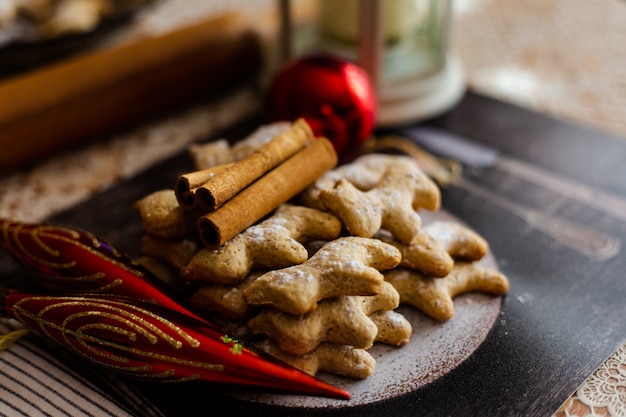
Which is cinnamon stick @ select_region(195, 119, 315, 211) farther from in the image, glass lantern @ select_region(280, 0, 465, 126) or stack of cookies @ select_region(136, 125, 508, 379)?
glass lantern @ select_region(280, 0, 465, 126)

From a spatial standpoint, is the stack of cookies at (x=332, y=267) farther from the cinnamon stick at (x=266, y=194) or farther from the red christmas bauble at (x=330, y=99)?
the red christmas bauble at (x=330, y=99)

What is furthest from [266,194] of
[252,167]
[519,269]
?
[519,269]

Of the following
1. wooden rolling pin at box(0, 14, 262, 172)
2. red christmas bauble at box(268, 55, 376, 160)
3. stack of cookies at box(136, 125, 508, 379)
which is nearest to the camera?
stack of cookies at box(136, 125, 508, 379)

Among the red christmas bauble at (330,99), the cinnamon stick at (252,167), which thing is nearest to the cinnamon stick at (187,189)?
the cinnamon stick at (252,167)

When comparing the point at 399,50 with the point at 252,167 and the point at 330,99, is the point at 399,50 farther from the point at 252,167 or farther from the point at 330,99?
the point at 252,167

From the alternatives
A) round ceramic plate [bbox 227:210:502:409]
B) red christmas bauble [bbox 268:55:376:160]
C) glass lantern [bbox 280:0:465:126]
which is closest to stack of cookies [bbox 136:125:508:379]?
round ceramic plate [bbox 227:210:502:409]

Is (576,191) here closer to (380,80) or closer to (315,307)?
(380,80)

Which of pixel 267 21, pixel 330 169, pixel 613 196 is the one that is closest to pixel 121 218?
pixel 330 169
